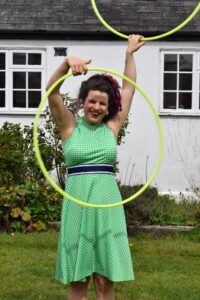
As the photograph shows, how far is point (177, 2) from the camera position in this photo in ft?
44.7

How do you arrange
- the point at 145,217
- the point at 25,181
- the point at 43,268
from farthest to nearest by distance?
1. the point at 25,181
2. the point at 145,217
3. the point at 43,268

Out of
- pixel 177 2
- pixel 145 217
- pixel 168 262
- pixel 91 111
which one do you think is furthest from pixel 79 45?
Answer: pixel 91 111

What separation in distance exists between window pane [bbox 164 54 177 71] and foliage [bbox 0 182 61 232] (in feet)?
15.6

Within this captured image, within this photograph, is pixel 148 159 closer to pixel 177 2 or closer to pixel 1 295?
pixel 177 2

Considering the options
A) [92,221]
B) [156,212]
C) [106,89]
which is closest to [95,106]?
[106,89]

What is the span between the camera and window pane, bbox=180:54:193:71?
13312mm

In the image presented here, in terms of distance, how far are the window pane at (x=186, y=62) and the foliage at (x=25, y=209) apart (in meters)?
4.84

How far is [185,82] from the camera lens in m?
13.4

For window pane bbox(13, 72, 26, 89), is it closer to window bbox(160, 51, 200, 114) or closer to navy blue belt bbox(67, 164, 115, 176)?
window bbox(160, 51, 200, 114)

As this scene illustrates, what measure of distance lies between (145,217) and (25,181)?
6.34ft

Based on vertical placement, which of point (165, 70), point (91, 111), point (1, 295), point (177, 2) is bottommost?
point (1, 295)

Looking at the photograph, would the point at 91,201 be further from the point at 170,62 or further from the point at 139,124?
the point at 170,62

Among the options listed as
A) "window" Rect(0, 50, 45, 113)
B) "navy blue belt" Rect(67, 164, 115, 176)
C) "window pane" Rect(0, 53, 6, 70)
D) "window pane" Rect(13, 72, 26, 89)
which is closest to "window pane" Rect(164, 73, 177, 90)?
"window" Rect(0, 50, 45, 113)

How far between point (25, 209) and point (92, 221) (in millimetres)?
4705
